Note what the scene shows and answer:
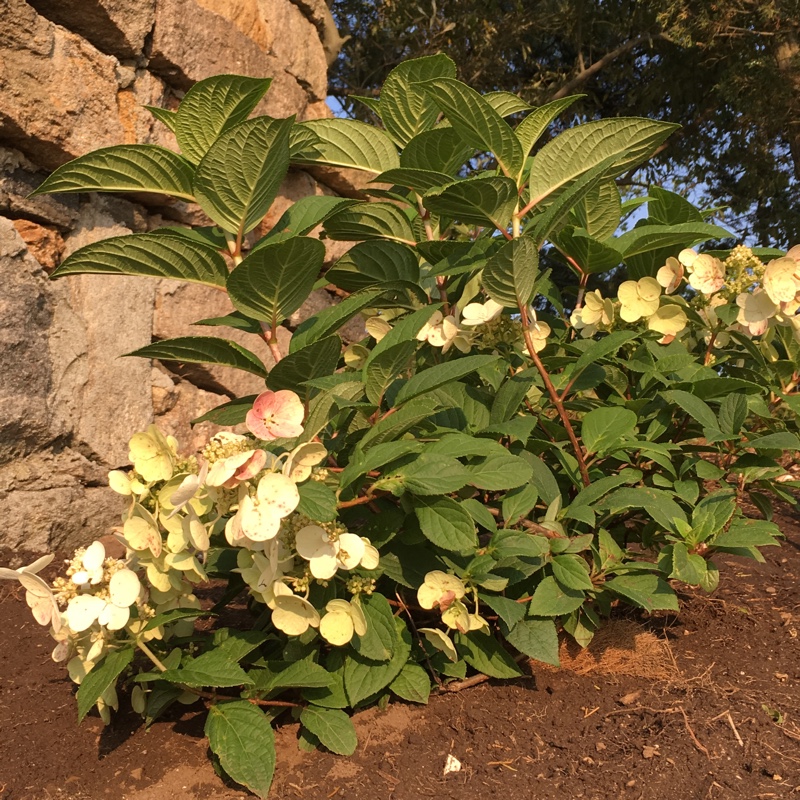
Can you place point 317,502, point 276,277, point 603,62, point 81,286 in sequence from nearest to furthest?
1. point 317,502
2. point 276,277
3. point 81,286
4. point 603,62

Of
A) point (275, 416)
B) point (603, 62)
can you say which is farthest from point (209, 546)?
point (603, 62)

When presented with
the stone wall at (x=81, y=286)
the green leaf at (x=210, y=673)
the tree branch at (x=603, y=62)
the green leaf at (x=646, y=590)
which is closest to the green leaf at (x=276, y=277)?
the green leaf at (x=210, y=673)

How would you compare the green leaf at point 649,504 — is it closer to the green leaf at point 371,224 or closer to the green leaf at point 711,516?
the green leaf at point 711,516

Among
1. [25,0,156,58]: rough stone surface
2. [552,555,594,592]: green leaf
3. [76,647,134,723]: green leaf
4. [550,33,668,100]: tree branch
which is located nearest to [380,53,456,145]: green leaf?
[552,555,594,592]: green leaf

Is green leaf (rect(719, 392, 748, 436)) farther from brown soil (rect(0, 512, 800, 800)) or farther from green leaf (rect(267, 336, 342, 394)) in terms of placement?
green leaf (rect(267, 336, 342, 394))

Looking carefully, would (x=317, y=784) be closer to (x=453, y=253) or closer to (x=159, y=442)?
(x=159, y=442)

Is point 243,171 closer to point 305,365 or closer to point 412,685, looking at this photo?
point 305,365

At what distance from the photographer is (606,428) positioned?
1620 millimetres

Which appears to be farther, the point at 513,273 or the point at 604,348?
the point at 604,348

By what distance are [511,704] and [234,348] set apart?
3.06 feet

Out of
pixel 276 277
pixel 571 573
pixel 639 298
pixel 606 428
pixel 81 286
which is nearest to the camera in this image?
pixel 276 277

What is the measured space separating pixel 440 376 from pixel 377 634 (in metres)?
0.50

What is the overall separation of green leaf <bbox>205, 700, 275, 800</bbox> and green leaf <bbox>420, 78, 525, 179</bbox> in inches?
43.3

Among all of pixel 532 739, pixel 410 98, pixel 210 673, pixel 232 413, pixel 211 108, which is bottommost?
pixel 532 739
